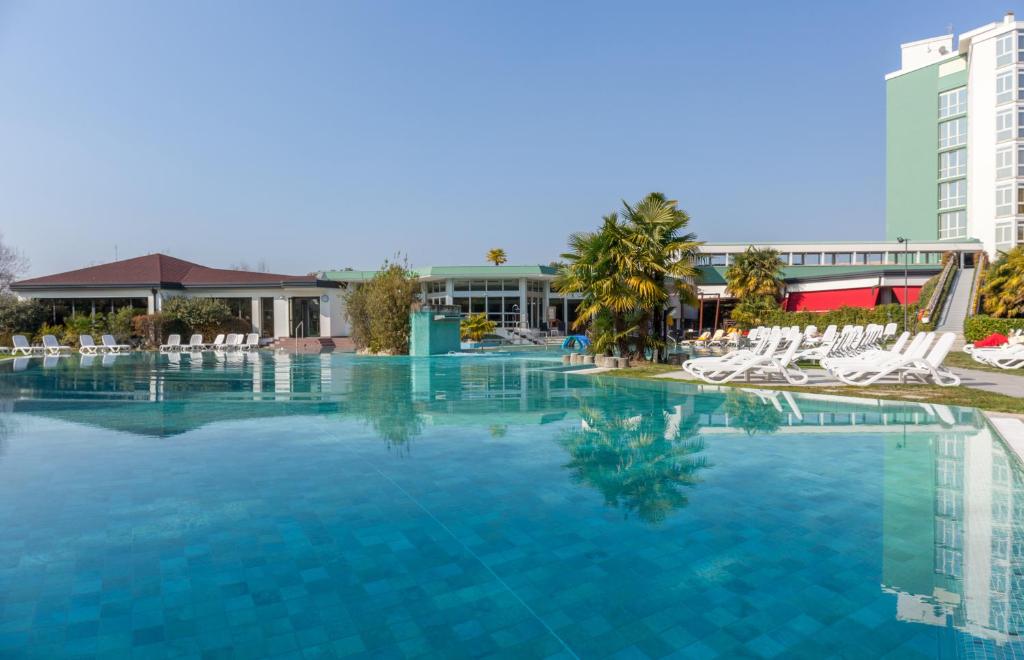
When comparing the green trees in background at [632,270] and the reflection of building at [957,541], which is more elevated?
the green trees in background at [632,270]

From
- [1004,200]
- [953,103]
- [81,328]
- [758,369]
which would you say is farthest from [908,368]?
[953,103]

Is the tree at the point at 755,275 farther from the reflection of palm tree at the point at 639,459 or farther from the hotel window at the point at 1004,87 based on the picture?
the reflection of palm tree at the point at 639,459

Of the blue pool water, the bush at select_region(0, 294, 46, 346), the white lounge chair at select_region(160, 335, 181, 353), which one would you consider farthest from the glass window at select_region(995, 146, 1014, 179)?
the bush at select_region(0, 294, 46, 346)

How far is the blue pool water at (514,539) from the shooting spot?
2809 millimetres

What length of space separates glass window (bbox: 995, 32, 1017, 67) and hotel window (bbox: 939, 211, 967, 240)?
29.3 ft

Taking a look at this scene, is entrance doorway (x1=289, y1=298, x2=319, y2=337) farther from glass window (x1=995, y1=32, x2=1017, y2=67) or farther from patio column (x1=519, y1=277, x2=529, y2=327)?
glass window (x1=995, y1=32, x2=1017, y2=67)

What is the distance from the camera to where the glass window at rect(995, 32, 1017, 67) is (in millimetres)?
36938

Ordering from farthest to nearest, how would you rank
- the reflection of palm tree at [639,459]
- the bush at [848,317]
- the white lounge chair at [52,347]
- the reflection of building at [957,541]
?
the bush at [848,317] → the white lounge chair at [52,347] → the reflection of palm tree at [639,459] → the reflection of building at [957,541]

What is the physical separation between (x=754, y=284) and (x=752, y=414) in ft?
90.4

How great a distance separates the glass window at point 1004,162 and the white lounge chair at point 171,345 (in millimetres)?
45674

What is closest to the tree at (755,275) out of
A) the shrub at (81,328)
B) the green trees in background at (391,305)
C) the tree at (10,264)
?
the green trees in background at (391,305)

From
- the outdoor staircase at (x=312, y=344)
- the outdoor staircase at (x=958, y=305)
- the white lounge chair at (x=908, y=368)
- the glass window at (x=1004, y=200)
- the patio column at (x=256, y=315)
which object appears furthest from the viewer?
the glass window at (x=1004, y=200)

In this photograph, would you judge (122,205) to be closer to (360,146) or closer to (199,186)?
(199,186)

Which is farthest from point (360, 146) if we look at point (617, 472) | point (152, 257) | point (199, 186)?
point (617, 472)
